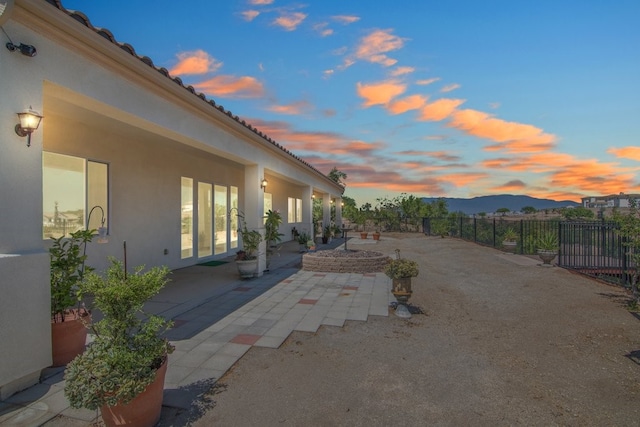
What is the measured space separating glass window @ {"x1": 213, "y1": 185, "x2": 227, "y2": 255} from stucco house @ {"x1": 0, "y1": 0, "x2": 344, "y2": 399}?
0.21 feet

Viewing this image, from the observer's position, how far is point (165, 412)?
104 inches

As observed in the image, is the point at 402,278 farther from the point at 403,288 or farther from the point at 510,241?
the point at 510,241

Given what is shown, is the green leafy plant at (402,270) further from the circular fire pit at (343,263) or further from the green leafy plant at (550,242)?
the green leafy plant at (550,242)

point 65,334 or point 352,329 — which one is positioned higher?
point 65,334

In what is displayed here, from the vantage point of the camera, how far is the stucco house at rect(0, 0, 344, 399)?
2.87 metres

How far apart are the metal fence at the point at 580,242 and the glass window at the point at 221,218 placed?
11.0m

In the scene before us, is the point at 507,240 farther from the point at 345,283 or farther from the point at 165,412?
the point at 165,412

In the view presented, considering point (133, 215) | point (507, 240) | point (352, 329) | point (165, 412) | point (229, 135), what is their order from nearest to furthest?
point (165, 412), point (352, 329), point (229, 135), point (133, 215), point (507, 240)

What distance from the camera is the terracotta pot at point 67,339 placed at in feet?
11.0

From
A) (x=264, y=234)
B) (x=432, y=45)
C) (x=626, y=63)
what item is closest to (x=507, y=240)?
(x=626, y=63)

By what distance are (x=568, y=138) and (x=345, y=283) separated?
36.4ft

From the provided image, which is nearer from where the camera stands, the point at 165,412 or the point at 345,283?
the point at 165,412

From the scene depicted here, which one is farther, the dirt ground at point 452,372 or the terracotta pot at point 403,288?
the terracotta pot at point 403,288

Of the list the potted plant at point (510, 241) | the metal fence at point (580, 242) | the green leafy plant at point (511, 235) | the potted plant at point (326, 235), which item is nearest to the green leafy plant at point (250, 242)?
the metal fence at point (580, 242)
